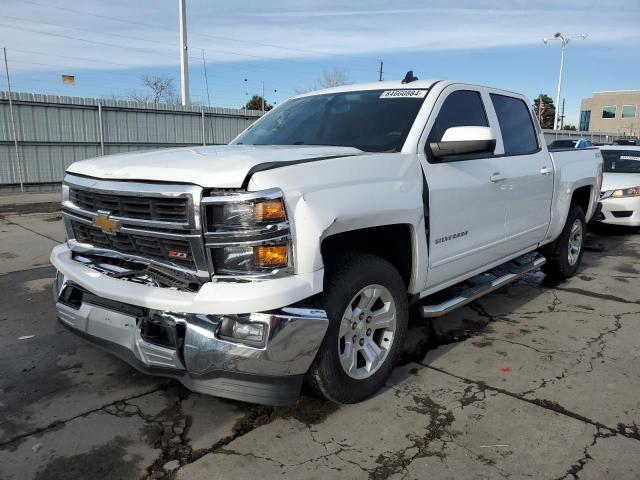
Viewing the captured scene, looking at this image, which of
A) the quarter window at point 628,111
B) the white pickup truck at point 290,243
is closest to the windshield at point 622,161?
the white pickup truck at point 290,243

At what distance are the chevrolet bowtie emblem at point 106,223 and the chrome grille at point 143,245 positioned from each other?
4 centimetres

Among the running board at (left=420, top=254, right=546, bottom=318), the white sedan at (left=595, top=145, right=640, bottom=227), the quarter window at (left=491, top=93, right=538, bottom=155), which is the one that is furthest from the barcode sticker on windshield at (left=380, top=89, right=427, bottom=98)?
the white sedan at (left=595, top=145, right=640, bottom=227)

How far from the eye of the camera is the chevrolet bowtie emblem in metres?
2.95

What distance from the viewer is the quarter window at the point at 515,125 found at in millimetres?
4754

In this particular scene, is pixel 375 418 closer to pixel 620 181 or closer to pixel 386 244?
pixel 386 244

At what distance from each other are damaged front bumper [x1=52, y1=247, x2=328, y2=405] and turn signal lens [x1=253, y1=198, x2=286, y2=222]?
438mm

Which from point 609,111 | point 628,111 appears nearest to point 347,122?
point 628,111

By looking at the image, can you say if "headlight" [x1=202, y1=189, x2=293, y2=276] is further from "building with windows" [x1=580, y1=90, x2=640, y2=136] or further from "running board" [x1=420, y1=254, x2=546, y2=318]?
"building with windows" [x1=580, y1=90, x2=640, y2=136]

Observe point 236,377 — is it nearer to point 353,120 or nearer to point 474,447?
point 474,447

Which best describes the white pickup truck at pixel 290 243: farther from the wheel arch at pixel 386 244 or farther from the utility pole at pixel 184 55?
the utility pole at pixel 184 55

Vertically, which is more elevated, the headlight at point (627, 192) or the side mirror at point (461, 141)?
the side mirror at point (461, 141)

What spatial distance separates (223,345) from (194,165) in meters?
0.93

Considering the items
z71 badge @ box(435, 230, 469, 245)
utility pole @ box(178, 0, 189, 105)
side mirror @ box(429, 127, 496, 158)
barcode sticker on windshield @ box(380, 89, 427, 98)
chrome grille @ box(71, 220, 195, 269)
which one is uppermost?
utility pole @ box(178, 0, 189, 105)

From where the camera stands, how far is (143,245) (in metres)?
2.89
